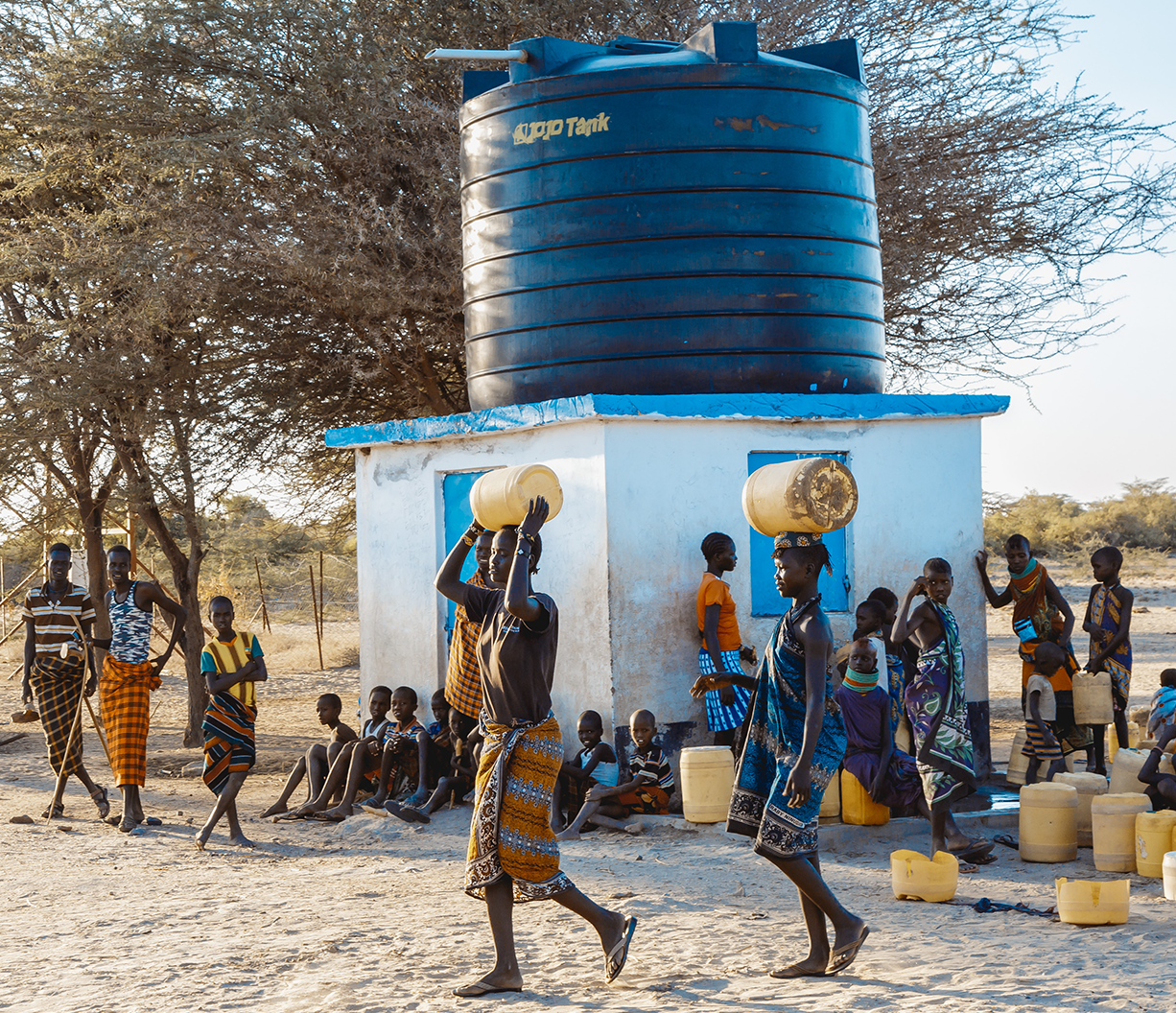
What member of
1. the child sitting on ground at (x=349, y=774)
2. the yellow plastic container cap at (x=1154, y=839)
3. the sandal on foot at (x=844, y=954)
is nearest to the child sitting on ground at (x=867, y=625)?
the yellow plastic container cap at (x=1154, y=839)

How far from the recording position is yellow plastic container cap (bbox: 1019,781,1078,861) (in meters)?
6.37

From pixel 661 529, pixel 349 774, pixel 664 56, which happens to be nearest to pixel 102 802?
pixel 349 774

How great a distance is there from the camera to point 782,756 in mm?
4539

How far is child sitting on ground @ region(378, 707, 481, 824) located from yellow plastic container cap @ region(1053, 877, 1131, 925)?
12.0 ft

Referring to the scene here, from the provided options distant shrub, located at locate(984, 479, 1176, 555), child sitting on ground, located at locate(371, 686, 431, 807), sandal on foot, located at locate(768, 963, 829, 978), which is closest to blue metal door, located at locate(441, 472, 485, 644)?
child sitting on ground, located at locate(371, 686, 431, 807)

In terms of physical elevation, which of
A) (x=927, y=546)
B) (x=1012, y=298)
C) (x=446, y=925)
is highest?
(x=1012, y=298)

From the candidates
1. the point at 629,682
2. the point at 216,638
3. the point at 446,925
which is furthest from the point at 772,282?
the point at 446,925

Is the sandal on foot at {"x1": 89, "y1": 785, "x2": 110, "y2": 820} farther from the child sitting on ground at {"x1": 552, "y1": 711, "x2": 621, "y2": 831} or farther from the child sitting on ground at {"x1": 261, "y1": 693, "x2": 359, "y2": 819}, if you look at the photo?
the child sitting on ground at {"x1": 552, "y1": 711, "x2": 621, "y2": 831}

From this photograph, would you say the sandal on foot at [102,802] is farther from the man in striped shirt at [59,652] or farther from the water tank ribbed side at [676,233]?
the water tank ribbed side at [676,233]

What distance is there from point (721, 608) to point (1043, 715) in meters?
2.02

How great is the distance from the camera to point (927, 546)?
8.59m

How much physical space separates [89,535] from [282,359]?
114 inches

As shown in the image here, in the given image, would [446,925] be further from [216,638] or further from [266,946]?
[216,638]

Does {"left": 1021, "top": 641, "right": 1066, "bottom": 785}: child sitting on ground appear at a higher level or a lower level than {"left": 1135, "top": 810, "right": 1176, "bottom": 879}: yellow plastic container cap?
higher
